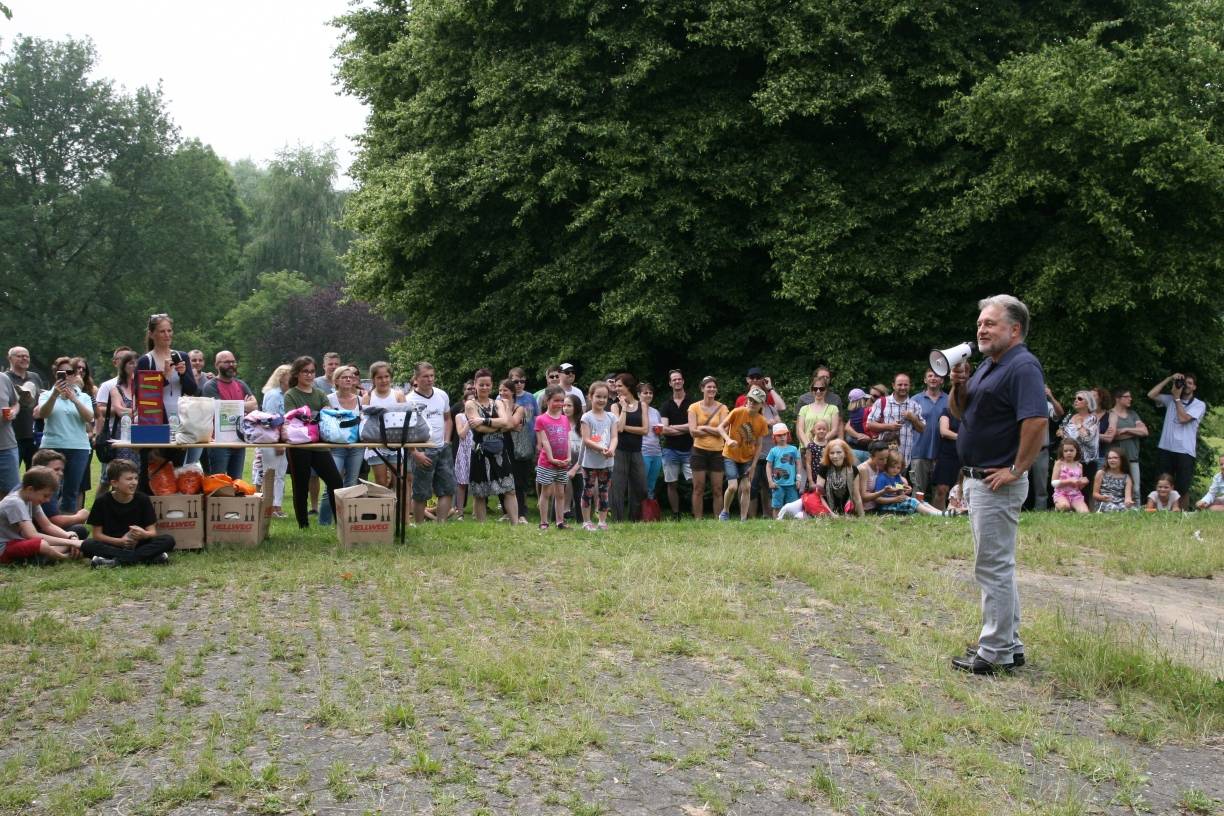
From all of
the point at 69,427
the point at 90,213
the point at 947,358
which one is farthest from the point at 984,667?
the point at 90,213

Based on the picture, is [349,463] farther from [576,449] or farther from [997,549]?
[997,549]

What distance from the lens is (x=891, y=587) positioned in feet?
30.7

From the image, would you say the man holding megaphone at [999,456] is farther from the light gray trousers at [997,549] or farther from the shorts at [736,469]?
the shorts at [736,469]

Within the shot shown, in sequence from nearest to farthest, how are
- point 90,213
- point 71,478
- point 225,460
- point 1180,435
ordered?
point 71,478, point 225,460, point 1180,435, point 90,213

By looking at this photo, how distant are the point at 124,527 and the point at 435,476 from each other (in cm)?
410

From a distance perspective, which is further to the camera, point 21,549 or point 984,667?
point 21,549

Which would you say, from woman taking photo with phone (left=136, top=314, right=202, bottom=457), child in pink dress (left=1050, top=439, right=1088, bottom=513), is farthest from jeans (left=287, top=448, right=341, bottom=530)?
child in pink dress (left=1050, top=439, right=1088, bottom=513)

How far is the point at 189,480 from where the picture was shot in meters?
11.0

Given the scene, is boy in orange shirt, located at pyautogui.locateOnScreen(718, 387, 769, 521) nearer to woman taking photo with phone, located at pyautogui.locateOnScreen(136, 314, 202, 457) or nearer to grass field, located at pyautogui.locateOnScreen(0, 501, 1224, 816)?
grass field, located at pyautogui.locateOnScreen(0, 501, 1224, 816)

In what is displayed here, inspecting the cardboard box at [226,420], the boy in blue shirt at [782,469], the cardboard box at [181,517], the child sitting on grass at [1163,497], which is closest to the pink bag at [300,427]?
the cardboard box at [226,420]

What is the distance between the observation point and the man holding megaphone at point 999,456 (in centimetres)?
667

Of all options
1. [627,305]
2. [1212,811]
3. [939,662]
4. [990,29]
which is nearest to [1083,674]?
[939,662]

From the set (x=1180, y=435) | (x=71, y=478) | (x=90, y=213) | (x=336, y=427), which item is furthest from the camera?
(x=90, y=213)

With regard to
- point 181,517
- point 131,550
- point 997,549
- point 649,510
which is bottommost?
point 649,510
